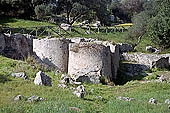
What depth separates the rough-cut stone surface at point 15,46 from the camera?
22734 mm

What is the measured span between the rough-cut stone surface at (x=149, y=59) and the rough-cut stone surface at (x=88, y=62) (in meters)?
8.04

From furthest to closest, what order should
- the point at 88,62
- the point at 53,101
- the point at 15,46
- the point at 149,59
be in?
the point at 149,59 → the point at 15,46 → the point at 88,62 → the point at 53,101

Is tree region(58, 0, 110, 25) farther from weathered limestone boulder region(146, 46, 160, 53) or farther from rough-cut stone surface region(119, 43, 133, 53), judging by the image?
rough-cut stone surface region(119, 43, 133, 53)

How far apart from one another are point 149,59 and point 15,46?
12.7 m

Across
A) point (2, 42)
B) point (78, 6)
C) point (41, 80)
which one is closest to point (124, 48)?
point (2, 42)

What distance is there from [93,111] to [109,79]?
458 inches

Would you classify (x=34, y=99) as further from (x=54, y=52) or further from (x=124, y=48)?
(x=124, y=48)

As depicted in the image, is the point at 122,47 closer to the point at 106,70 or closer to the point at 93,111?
the point at 106,70

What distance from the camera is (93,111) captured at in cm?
1142

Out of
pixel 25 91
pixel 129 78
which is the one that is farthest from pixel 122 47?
pixel 25 91

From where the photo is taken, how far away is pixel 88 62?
22156 mm

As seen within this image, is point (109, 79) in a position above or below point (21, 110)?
below

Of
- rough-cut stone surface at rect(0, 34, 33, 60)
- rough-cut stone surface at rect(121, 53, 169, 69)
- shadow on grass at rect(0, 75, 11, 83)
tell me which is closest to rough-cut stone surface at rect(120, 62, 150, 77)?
rough-cut stone surface at rect(121, 53, 169, 69)

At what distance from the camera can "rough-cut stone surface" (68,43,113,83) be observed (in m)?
22.0
